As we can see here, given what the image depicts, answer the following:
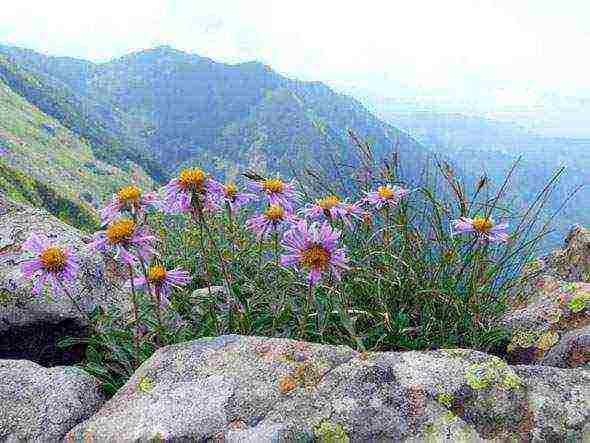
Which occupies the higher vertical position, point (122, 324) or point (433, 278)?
point (433, 278)

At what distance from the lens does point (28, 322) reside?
185 inches

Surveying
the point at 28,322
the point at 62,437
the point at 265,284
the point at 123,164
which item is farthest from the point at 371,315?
the point at 123,164

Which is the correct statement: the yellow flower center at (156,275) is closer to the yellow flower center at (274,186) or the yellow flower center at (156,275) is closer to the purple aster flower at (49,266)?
the purple aster flower at (49,266)

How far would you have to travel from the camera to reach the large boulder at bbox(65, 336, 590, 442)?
286cm

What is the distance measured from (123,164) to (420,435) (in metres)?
196

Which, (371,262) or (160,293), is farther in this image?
(371,262)

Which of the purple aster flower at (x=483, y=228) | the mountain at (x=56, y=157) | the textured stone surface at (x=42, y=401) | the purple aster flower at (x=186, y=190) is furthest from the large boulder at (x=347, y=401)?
the mountain at (x=56, y=157)

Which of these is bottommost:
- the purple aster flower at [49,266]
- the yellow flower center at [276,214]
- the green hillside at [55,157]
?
the green hillside at [55,157]

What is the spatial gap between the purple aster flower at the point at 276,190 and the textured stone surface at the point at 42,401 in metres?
1.90

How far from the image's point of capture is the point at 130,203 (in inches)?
167

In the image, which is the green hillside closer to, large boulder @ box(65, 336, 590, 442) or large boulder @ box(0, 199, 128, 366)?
large boulder @ box(0, 199, 128, 366)

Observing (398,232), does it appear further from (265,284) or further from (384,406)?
(384,406)

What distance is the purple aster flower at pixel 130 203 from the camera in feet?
13.8

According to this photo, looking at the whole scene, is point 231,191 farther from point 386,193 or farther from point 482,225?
point 482,225
